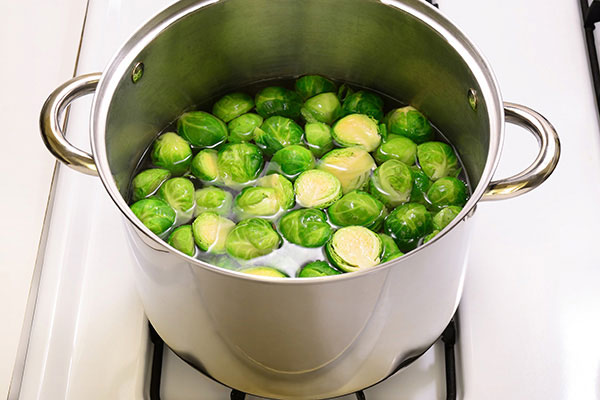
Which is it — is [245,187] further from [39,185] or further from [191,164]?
[39,185]

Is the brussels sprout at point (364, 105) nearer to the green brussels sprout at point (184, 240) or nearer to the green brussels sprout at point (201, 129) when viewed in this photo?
the green brussels sprout at point (201, 129)

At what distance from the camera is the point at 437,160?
1233mm

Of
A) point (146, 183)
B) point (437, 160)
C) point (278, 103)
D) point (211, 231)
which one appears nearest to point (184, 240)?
point (211, 231)

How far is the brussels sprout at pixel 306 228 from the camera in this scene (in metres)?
1.12

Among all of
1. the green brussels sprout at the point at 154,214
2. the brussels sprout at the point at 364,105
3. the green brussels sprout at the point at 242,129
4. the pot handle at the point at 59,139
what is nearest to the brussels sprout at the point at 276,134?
the green brussels sprout at the point at 242,129

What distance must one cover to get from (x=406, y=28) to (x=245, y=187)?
42cm

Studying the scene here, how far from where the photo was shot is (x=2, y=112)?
125 centimetres

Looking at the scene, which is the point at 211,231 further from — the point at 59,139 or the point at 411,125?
the point at 411,125

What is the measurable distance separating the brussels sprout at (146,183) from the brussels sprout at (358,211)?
0.34 m

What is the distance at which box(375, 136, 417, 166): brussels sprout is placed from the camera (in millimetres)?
1253

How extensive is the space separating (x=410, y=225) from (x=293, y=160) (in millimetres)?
→ 264

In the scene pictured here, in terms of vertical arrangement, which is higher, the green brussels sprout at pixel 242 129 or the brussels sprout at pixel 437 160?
the green brussels sprout at pixel 242 129

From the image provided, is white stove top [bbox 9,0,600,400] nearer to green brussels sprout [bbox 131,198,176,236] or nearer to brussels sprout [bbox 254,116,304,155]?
green brussels sprout [bbox 131,198,176,236]

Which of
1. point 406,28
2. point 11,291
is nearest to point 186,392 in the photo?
point 11,291
